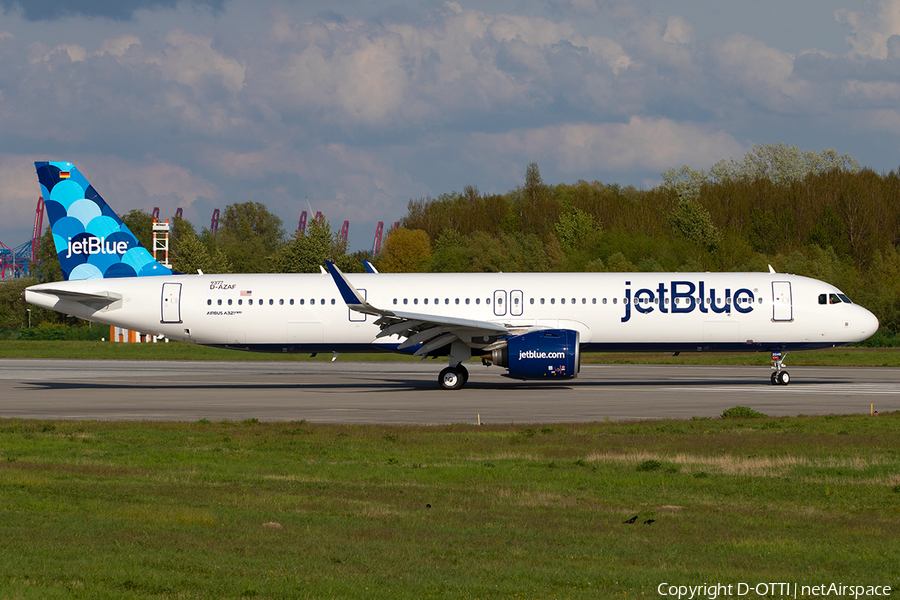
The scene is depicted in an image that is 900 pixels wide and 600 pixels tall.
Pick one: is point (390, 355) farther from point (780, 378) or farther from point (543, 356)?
point (780, 378)

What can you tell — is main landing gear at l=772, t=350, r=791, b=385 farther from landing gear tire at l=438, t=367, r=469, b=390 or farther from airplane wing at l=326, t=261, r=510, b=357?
landing gear tire at l=438, t=367, r=469, b=390

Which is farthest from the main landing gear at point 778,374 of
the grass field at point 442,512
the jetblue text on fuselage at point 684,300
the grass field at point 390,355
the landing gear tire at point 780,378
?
the grass field at point 390,355

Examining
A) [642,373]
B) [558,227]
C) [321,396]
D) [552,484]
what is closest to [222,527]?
[552,484]

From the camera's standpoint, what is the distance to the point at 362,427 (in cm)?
1964

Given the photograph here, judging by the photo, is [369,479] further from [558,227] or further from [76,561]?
[558,227]

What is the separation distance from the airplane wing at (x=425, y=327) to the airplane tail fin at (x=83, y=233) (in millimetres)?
9235

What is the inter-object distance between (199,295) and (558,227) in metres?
59.3

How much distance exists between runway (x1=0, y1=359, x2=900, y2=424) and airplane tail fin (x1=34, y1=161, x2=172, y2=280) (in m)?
4.35

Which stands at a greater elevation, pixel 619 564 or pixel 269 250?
pixel 269 250

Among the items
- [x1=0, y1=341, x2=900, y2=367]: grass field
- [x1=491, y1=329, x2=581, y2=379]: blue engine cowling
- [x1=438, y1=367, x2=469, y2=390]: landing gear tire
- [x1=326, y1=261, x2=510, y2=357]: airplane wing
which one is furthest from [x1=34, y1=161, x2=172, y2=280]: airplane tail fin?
[x1=491, y1=329, x2=581, y2=379]: blue engine cowling

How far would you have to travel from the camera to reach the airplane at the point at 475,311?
103 ft

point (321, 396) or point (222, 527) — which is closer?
point (222, 527)

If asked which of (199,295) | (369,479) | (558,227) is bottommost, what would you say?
(369,479)

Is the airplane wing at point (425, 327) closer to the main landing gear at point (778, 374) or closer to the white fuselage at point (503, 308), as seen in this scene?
the white fuselage at point (503, 308)
